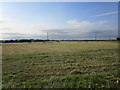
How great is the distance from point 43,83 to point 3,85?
1.17 meters

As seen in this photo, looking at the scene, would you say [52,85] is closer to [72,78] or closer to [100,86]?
[72,78]

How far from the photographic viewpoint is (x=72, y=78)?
3.55 meters

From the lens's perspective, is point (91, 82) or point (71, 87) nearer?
point (71, 87)

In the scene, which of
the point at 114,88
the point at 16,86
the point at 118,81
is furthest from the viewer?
the point at 118,81

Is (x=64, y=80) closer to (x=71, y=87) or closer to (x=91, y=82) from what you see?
(x=71, y=87)

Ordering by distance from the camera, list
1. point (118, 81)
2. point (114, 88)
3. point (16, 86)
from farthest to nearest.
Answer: point (118, 81) → point (16, 86) → point (114, 88)

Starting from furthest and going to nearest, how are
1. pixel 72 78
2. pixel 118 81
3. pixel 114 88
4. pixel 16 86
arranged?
1. pixel 72 78
2. pixel 118 81
3. pixel 16 86
4. pixel 114 88

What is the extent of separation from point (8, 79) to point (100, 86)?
2923 millimetres

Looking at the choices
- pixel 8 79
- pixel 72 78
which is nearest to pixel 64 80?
pixel 72 78

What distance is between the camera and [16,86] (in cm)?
310

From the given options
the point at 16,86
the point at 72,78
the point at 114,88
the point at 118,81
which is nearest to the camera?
the point at 114,88

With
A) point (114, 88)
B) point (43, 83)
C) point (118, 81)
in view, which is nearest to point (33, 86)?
point (43, 83)

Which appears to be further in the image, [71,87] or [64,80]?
[64,80]

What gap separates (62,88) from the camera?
296 centimetres
